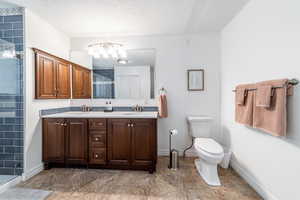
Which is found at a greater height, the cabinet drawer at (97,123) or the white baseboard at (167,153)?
the cabinet drawer at (97,123)

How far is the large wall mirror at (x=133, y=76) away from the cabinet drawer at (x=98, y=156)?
41.5 inches

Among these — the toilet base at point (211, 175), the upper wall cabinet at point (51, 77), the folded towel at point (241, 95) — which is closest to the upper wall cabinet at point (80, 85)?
the upper wall cabinet at point (51, 77)

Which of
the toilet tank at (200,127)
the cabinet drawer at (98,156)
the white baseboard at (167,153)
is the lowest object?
the white baseboard at (167,153)

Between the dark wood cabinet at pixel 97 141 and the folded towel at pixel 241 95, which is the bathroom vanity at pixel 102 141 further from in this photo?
the folded towel at pixel 241 95

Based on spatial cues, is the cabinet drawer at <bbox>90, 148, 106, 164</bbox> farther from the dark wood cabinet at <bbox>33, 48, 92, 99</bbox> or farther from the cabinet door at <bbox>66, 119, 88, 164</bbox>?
the dark wood cabinet at <bbox>33, 48, 92, 99</bbox>

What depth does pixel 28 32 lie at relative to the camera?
7.16ft

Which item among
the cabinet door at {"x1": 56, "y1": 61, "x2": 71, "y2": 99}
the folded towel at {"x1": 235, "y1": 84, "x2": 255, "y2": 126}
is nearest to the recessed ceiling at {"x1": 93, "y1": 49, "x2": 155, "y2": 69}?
the cabinet door at {"x1": 56, "y1": 61, "x2": 71, "y2": 99}

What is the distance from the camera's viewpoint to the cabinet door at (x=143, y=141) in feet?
7.54

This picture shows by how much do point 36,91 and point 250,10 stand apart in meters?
3.02

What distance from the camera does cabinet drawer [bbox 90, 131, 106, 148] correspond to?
2369 mm

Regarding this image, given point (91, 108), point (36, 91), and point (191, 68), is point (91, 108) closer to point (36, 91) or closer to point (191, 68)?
point (36, 91)

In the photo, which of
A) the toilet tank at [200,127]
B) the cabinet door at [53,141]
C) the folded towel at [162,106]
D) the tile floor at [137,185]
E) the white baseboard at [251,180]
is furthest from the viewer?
the folded towel at [162,106]

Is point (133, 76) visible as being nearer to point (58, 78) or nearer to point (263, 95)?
point (58, 78)

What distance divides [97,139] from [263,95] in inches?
84.2
